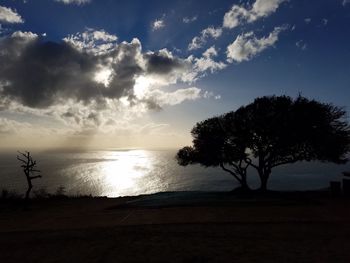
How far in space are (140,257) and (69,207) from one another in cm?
1739

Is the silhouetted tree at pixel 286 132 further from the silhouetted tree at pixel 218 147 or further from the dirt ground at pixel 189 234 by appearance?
the dirt ground at pixel 189 234

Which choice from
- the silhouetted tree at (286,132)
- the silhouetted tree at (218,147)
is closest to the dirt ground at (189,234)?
the silhouetted tree at (286,132)

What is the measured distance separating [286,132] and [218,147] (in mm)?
7849

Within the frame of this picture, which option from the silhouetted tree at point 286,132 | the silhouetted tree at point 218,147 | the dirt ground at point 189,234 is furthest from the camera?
the silhouetted tree at point 218,147

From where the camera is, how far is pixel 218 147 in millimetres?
38000

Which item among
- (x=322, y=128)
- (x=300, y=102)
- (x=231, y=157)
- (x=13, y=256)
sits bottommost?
(x=13, y=256)

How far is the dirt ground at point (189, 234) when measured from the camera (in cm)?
1220

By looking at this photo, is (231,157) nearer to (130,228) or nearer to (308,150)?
(308,150)

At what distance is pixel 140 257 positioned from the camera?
12195 millimetres

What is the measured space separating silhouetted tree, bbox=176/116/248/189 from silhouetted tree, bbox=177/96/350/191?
112mm

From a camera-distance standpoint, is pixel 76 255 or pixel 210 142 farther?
pixel 210 142

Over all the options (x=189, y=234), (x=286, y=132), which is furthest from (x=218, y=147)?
(x=189, y=234)

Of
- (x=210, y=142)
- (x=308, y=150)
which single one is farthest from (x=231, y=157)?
(x=308, y=150)

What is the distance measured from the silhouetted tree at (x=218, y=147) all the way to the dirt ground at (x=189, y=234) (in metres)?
14.2
